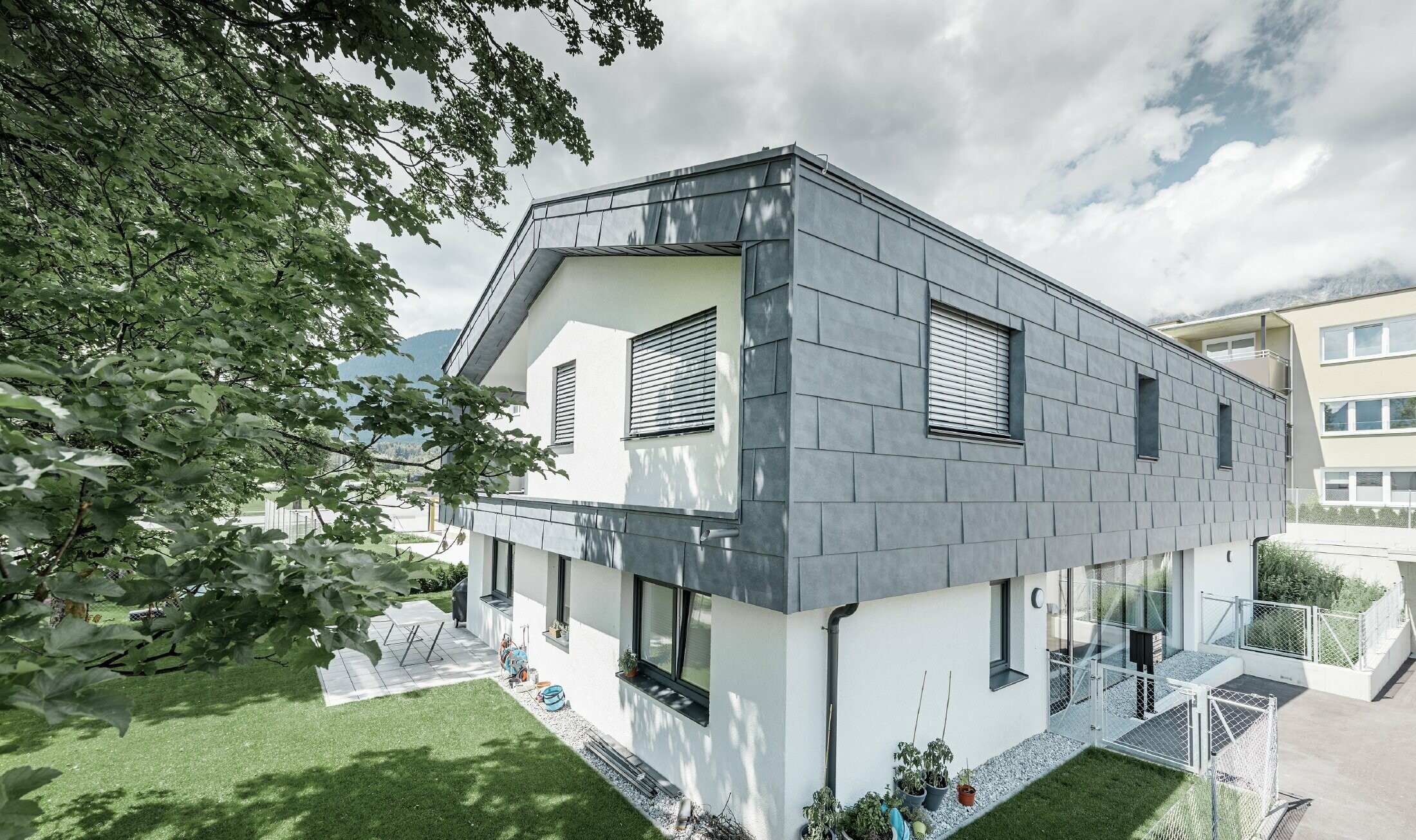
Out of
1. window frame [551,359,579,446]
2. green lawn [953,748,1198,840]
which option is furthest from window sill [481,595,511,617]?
green lawn [953,748,1198,840]

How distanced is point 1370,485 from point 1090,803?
1026 inches

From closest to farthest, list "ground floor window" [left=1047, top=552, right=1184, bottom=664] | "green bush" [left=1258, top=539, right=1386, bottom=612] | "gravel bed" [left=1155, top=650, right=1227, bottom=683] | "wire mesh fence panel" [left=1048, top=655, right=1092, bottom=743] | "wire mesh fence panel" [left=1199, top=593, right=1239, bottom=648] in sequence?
"wire mesh fence panel" [left=1048, top=655, right=1092, bottom=743], "ground floor window" [left=1047, top=552, right=1184, bottom=664], "gravel bed" [left=1155, top=650, right=1227, bottom=683], "wire mesh fence panel" [left=1199, top=593, right=1239, bottom=648], "green bush" [left=1258, top=539, right=1386, bottom=612]

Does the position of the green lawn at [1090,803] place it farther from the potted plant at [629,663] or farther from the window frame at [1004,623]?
the potted plant at [629,663]

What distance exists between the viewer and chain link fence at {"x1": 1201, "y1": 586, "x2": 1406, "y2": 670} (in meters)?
10.6

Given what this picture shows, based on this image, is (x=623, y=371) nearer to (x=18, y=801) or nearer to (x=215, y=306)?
(x=215, y=306)

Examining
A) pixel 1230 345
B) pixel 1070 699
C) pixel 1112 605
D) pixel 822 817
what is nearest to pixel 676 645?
pixel 822 817

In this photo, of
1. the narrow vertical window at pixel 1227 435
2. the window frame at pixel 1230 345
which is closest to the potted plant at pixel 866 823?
the narrow vertical window at pixel 1227 435

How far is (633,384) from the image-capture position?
7.52 meters

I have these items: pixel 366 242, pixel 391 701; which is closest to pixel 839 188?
pixel 366 242

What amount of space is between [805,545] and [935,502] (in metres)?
1.88

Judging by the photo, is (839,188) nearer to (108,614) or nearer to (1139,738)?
(1139,738)

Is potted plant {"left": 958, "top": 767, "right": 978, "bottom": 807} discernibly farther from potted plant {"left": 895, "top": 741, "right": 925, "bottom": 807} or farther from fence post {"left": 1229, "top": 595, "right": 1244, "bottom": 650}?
fence post {"left": 1229, "top": 595, "right": 1244, "bottom": 650}

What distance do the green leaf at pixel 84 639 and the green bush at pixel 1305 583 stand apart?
63.8 feet

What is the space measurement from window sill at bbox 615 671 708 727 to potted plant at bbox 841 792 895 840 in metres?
1.55
